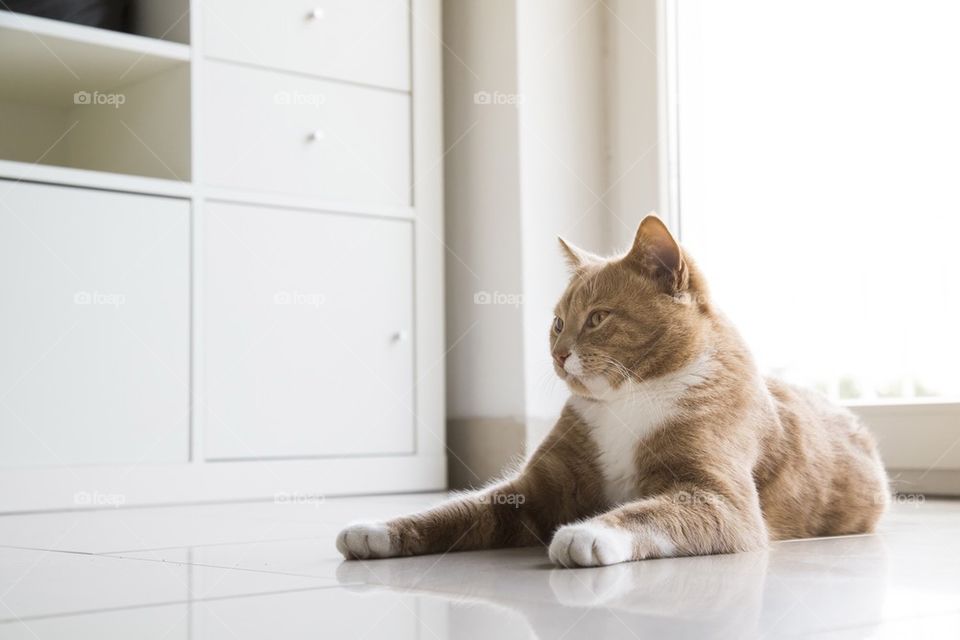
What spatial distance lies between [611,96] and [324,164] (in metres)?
0.88

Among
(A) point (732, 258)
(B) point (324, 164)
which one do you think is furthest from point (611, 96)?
(B) point (324, 164)

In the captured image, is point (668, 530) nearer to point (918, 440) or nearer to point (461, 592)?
point (461, 592)

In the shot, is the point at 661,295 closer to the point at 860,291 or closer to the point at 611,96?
the point at 860,291

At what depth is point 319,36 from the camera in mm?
2752

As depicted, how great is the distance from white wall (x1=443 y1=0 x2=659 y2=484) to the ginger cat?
4.31ft

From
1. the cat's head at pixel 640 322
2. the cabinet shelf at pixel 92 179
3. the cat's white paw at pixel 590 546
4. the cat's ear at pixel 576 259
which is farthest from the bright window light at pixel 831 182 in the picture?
the cabinet shelf at pixel 92 179

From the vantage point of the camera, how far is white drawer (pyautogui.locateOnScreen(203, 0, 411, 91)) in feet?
8.51

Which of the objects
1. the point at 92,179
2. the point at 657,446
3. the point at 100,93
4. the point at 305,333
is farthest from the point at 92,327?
the point at 657,446

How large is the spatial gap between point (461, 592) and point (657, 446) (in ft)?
1.42

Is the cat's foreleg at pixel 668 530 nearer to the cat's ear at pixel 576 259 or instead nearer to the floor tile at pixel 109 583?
the floor tile at pixel 109 583

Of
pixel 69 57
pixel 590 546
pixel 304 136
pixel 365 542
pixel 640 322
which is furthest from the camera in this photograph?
pixel 304 136

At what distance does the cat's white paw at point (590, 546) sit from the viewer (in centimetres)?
121

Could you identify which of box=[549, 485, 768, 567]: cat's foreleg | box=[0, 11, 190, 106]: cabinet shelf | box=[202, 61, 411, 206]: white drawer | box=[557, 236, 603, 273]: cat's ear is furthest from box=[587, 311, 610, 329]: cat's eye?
box=[0, 11, 190, 106]: cabinet shelf

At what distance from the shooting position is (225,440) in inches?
98.8
